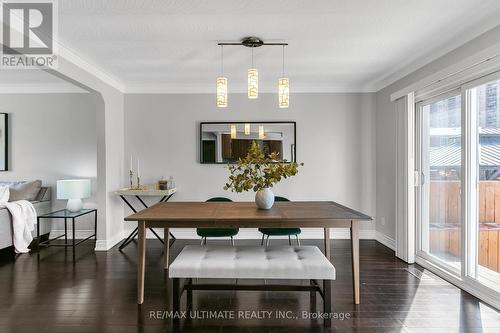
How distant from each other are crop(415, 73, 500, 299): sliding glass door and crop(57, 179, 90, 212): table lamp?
4.59 meters

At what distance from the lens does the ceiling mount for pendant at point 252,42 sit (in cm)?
283

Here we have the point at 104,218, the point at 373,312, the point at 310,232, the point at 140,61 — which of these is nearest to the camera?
the point at 373,312

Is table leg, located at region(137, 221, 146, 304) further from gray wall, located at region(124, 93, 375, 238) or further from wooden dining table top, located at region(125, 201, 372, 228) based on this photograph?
gray wall, located at region(124, 93, 375, 238)

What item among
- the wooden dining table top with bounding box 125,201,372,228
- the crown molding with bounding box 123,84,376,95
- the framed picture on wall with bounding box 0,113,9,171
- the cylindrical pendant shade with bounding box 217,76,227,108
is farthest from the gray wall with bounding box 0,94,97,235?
the cylindrical pendant shade with bounding box 217,76,227,108

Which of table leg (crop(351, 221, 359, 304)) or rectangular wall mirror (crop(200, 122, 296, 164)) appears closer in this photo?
table leg (crop(351, 221, 359, 304))

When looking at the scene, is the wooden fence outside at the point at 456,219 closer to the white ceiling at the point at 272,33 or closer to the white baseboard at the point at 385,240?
the white baseboard at the point at 385,240

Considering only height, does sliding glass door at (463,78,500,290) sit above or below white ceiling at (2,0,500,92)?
below

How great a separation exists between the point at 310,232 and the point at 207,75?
285 cm

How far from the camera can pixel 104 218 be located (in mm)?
4027

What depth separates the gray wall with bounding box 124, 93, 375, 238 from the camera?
4.57 m

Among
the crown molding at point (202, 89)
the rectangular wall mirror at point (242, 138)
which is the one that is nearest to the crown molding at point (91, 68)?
the crown molding at point (202, 89)

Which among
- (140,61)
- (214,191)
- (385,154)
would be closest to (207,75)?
(140,61)

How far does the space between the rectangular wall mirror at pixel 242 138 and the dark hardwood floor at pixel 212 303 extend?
1.84m

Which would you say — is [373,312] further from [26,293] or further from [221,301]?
[26,293]
